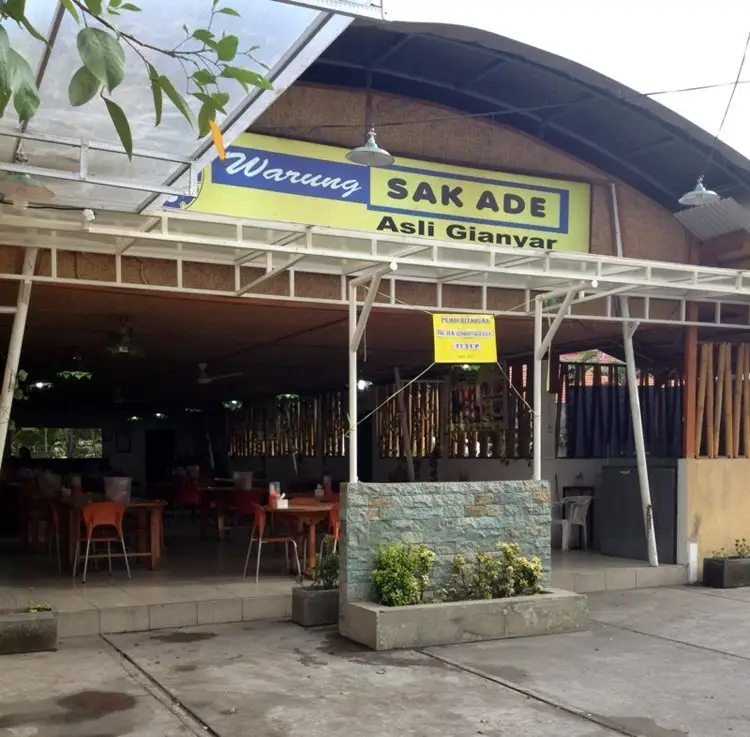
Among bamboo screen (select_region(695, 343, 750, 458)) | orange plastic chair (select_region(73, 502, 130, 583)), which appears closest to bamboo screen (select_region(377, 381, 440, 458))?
bamboo screen (select_region(695, 343, 750, 458))

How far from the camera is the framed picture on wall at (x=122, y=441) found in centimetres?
2539

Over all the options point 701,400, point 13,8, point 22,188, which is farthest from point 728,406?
point 13,8

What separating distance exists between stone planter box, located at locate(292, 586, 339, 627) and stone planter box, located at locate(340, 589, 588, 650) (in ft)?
1.13

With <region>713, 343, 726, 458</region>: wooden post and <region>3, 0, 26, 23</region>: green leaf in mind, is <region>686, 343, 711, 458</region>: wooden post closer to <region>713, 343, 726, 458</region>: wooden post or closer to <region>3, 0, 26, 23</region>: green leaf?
<region>713, 343, 726, 458</region>: wooden post

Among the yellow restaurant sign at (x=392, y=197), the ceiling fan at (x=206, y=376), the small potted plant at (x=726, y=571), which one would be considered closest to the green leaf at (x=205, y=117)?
the yellow restaurant sign at (x=392, y=197)

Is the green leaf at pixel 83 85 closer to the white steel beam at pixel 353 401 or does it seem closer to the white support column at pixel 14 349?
the white support column at pixel 14 349

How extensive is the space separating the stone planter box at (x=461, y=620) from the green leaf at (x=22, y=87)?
17.4ft

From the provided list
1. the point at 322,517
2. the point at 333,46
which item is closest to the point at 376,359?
the point at 322,517

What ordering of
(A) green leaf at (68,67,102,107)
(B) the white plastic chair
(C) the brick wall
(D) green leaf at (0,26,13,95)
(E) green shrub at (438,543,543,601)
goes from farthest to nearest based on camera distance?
(B) the white plastic chair
(E) green shrub at (438,543,543,601)
(C) the brick wall
(A) green leaf at (68,67,102,107)
(D) green leaf at (0,26,13,95)

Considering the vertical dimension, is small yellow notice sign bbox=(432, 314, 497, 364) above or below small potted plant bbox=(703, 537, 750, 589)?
above

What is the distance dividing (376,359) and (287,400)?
6662 millimetres

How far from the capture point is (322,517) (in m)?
9.23

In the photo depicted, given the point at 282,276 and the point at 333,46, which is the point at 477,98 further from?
the point at 282,276

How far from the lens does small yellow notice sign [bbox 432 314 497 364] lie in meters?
7.50
